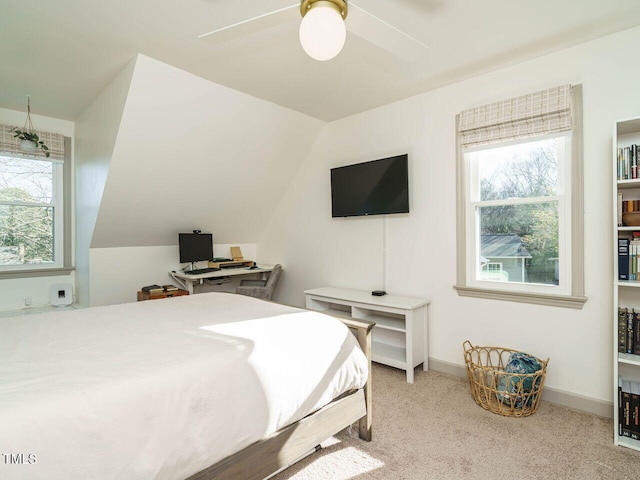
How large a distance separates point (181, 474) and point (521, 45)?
3.14 meters

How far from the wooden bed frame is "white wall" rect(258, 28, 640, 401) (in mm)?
1396

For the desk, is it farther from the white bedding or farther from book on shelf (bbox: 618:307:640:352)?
book on shelf (bbox: 618:307:640:352)

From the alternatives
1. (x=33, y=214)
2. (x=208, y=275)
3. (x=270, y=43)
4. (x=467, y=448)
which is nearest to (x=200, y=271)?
(x=208, y=275)

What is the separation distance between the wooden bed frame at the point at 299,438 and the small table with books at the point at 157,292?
258cm

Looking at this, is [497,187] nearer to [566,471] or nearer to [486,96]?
[486,96]

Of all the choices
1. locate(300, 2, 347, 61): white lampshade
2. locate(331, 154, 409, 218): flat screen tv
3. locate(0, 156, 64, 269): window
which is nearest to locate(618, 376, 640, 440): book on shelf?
locate(331, 154, 409, 218): flat screen tv

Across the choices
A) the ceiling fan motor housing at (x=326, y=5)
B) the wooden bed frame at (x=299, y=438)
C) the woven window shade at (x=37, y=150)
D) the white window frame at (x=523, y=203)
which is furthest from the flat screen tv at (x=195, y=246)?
the ceiling fan motor housing at (x=326, y=5)

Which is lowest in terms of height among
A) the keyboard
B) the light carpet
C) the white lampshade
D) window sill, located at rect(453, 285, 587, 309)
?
the light carpet

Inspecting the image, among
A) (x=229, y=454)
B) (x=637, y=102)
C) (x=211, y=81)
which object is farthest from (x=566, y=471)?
(x=211, y=81)

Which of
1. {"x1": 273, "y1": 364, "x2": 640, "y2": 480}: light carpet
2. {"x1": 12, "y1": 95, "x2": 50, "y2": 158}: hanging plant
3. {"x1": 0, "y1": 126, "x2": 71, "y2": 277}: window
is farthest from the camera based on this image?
{"x1": 0, "y1": 126, "x2": 71, "y2": 277}: window

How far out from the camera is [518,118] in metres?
2.62

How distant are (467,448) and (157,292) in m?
3.34

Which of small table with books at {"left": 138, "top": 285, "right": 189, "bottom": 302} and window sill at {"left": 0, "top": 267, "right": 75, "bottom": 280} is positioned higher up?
window sill at {"left": 0, "top": 267, "right": 75, "bottom": 280}

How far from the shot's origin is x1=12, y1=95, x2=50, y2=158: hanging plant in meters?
3.25
